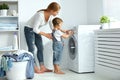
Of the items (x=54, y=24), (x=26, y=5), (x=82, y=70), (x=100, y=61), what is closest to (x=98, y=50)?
(x=100, y=61)

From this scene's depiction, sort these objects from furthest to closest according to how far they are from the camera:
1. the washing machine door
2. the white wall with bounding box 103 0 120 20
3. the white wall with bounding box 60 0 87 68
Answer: the white wall with bounding box 60 0 87 68 < the washing machine door < the white wall with bounding box 103 0 120 20

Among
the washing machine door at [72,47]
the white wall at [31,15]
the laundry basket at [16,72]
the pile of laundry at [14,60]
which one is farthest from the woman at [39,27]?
the laundry basket at [16,72]

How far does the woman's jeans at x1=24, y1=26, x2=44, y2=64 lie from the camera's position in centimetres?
438

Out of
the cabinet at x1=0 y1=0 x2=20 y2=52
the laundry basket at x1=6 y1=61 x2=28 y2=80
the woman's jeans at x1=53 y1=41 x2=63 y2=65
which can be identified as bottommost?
the laundry basket at x1=6 y1=61 x2=28 y2=80

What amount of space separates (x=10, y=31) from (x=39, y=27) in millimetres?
607

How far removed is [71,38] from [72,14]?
65 centimetres

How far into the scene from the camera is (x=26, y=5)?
4680 mm

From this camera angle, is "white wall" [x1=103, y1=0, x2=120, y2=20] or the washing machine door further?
the washing machine door

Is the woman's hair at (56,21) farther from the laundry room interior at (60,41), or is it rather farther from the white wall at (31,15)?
the white wall at (31,15)

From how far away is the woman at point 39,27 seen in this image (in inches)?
163

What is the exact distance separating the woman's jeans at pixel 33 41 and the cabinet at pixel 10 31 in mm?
187

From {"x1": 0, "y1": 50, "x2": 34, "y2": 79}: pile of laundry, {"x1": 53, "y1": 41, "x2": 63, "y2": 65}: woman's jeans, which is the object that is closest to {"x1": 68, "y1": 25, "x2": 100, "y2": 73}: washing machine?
{"x1": 53, "y1": 41, "x2": 63, "y2": 65}: woman's jeans

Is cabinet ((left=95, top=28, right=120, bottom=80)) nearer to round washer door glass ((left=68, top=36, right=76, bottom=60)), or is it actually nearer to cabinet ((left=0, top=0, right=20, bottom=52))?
round washer door glass ((left=68, top=36, right=76, bottom=60))

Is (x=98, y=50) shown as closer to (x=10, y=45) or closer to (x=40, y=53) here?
(x=40, y=53)
